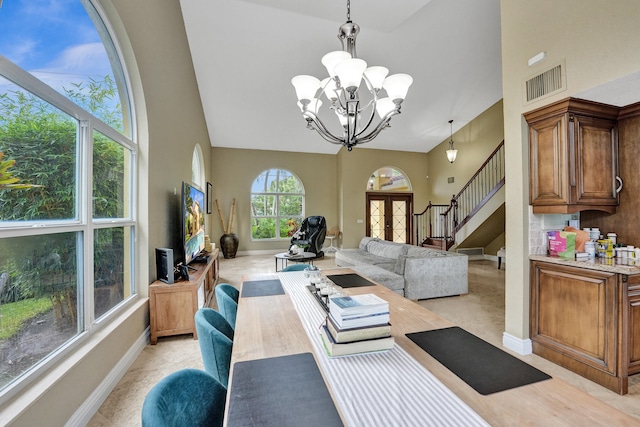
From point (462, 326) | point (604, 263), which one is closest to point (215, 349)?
point (604, 263)

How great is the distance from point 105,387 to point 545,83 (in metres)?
4.22

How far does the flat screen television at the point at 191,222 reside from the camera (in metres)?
3.31

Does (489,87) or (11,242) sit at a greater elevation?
(489,87)

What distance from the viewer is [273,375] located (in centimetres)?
98

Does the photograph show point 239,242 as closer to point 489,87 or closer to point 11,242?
point 11,242

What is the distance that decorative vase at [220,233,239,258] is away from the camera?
24.3 feet

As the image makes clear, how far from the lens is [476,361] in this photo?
3.50ft

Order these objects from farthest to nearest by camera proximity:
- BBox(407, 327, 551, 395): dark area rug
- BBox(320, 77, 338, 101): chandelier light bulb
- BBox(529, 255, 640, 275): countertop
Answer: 1. BBox(320, 77, 338, 101): chandelier light bulb
2. BBox(529, 255, 640, 275): countertop
3. BBox(407, 327, 551, 395): dark area rug

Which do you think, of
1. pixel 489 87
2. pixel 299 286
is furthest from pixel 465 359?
pixel 489 87

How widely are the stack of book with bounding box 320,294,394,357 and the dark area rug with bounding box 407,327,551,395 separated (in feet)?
0.73

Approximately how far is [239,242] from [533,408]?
7.80 metres

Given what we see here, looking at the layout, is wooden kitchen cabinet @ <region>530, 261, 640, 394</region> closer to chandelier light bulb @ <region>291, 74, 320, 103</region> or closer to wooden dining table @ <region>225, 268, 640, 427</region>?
wooden dining table @ <region>225, 268, 640, 427</region>

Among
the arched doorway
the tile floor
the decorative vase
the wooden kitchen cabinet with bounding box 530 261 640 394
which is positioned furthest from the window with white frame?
the arched doorway

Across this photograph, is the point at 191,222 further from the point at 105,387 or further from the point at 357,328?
the point at 357,328
